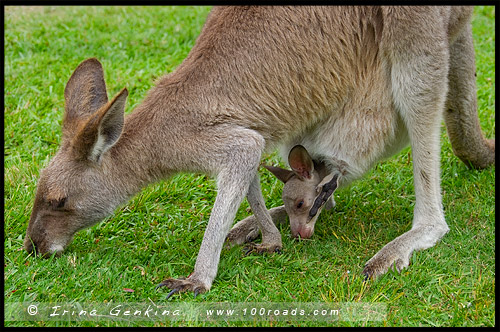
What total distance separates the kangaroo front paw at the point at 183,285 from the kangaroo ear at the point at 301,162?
3.14 ft

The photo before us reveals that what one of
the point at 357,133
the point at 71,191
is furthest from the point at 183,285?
the point at 357,133

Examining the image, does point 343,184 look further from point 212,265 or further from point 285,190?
point 212,265

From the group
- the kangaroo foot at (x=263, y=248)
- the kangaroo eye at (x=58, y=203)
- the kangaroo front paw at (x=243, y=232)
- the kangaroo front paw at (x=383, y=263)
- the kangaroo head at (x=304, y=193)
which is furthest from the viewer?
the kangaroo front paw at (x=243, y=232)

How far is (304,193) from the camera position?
4.01 metres

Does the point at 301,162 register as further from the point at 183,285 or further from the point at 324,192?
the point at 183,285

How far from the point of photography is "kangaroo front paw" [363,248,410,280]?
362 centimetres

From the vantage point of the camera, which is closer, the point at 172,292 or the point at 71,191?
the point at 172,292

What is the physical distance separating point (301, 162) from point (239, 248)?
0.61 metres

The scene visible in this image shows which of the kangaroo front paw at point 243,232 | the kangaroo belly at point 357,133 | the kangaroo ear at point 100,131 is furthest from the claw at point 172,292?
the kangaroo belly at point 357,133

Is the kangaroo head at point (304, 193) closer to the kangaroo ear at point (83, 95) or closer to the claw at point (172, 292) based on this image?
the claw at point (172, 292)

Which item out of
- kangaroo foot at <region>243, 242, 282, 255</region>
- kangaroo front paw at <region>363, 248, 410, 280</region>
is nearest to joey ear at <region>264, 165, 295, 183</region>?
kangaroo foot at <region>243, 242, 282, 255</region>

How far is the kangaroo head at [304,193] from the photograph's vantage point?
157 inches

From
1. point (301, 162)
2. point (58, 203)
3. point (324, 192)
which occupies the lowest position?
point (324, 192)

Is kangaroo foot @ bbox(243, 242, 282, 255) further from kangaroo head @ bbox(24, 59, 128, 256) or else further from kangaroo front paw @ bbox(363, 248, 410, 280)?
kangaroo head @ bbox(24, 59, 128, 256)
